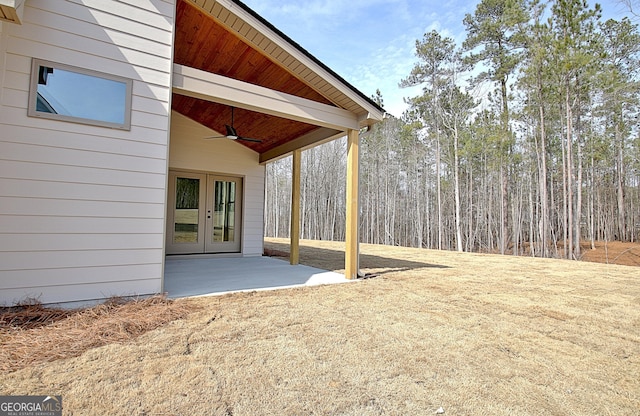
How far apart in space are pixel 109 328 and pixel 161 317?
0.38 m

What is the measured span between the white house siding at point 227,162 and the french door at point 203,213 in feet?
0.70

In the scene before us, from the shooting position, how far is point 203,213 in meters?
7.05

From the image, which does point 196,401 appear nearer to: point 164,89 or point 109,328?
point 109,328

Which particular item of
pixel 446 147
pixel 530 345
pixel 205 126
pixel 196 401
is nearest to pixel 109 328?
pixel 196 401

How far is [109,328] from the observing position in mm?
2264

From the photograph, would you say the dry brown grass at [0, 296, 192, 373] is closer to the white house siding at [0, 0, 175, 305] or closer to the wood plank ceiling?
the white house siding at [0, 0, 175, 305]

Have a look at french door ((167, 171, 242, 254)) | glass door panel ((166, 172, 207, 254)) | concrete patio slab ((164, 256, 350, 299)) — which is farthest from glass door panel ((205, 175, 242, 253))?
concrete patio slab ((164, 256, 350, 299))

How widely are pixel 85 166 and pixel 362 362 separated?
304cm

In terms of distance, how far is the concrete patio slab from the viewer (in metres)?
3.77

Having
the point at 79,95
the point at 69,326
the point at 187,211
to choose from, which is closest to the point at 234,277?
the point at 69,326

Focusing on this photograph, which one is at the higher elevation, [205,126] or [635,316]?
[205,126]

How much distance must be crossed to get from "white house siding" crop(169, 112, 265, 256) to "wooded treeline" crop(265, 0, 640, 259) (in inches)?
365

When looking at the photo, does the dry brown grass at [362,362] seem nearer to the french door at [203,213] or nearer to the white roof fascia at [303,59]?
the white roof fascia at [303,59]

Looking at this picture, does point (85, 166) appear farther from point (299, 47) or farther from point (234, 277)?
point (299, 47)
